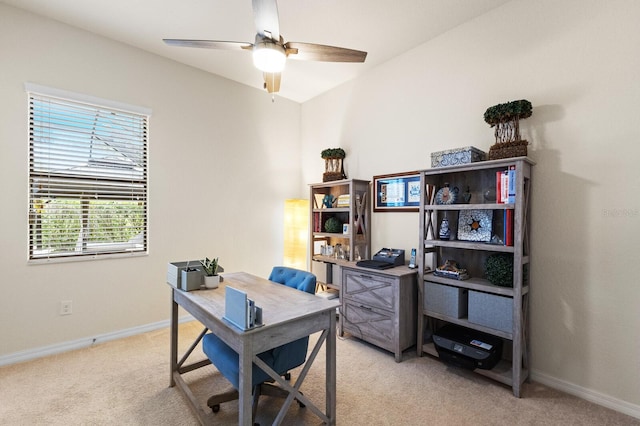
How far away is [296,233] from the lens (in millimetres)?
4090

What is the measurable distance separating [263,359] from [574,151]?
2.54 meters

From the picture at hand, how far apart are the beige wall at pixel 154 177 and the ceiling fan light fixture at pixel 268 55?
1.98m

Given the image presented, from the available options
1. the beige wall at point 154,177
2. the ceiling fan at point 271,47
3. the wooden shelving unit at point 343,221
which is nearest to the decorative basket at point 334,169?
the wooden shelving unit at point 343,221

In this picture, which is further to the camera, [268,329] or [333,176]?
[333,176]

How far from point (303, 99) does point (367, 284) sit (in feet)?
9.70

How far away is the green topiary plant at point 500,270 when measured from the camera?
84.5 inches

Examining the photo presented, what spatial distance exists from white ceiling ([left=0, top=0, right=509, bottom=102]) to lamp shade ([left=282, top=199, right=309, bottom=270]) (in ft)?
6.42

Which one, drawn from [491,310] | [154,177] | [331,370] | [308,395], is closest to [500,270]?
[491,310]

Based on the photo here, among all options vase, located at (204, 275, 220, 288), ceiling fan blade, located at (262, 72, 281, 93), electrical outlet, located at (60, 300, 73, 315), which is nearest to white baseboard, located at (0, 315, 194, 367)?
electrical outlet, located at (60, 300, 73, 315)

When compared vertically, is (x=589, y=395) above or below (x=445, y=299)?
below

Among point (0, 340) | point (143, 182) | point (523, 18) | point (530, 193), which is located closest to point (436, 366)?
point (530, 193)

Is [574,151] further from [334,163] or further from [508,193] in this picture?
[334,163]

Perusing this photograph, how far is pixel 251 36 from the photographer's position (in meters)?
2.84

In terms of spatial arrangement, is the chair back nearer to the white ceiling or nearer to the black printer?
the black printer
